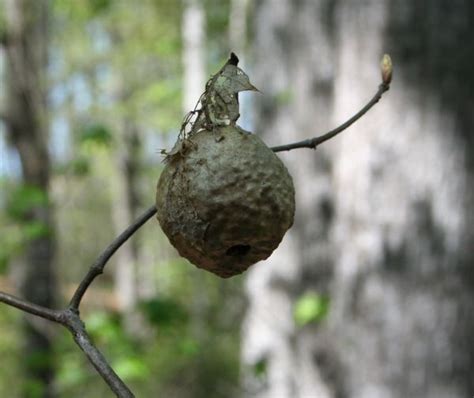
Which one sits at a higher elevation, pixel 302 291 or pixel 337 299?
pixel 337 299

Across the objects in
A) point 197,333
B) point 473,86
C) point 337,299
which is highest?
point 473,86

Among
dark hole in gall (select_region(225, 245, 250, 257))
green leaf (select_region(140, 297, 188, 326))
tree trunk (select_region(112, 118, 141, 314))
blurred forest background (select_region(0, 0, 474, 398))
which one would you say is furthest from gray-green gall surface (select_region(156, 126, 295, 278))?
tree trunk (select_region(112, 118, 141, 314))

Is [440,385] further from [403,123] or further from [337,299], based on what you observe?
[403,123]

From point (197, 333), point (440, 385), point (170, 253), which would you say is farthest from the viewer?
point (170, 253)

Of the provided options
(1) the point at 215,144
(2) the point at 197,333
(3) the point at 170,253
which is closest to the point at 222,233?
(1) the point at 215,144

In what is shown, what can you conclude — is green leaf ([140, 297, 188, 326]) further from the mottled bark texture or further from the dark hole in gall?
the dark hole in gall

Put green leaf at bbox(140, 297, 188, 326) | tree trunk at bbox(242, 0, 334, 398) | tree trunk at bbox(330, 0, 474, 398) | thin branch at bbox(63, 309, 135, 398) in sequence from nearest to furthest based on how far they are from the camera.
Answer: thin branch at bbox(63, 309, 135, 398), tree trunk at bbox(330, 0, 474, 398), green leaf at bbox(140, 297, 188, 326), tree trunk at bbox(242, 0, 334, 398)

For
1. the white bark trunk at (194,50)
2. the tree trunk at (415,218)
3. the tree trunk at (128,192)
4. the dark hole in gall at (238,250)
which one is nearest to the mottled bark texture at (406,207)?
the tree trunk at (415,218)

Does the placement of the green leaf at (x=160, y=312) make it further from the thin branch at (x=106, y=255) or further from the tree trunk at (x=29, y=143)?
the thin branch at (x=106, y=255)
